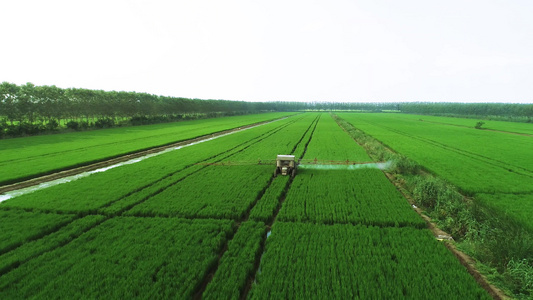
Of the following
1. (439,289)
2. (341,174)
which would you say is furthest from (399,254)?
(341,174)

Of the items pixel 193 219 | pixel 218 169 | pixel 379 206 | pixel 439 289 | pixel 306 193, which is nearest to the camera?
pixel 439 289

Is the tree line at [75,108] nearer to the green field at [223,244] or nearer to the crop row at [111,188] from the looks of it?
the crop row at [111,188]

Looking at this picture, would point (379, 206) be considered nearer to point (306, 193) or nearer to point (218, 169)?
point (306, 193)

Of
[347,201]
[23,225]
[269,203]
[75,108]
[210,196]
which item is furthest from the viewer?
[75,108]

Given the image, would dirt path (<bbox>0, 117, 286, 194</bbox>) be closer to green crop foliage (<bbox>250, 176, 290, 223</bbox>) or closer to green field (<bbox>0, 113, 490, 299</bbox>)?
green field (<bbox>0, 113, 490, 299</bbox>)

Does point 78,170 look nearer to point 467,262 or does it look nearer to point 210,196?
point 210,196

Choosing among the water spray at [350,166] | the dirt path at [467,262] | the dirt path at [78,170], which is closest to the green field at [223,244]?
the dirt path at [467,262]

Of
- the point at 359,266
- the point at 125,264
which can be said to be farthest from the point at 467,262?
the point at 125,264
